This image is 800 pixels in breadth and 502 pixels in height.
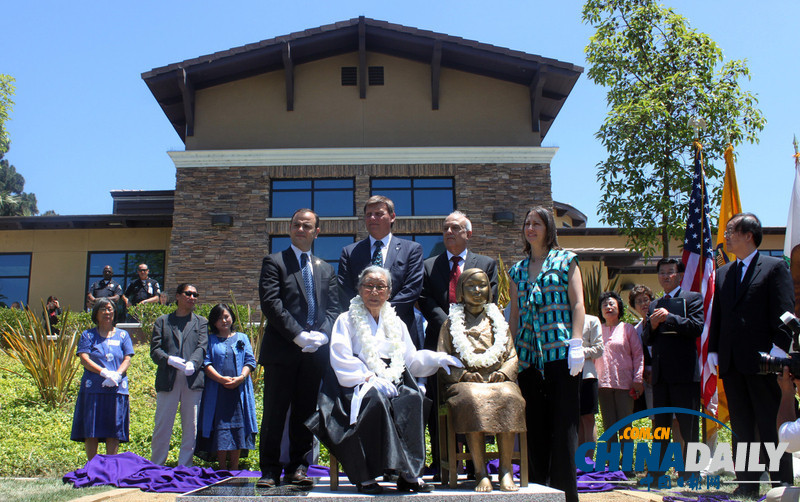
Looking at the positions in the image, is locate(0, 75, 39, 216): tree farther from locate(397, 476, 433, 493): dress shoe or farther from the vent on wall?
locate(397, 476, 433, 493): dress shoe

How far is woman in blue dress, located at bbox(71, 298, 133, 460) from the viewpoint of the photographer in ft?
23.1

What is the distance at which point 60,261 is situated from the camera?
20844mm

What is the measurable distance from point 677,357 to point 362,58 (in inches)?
572

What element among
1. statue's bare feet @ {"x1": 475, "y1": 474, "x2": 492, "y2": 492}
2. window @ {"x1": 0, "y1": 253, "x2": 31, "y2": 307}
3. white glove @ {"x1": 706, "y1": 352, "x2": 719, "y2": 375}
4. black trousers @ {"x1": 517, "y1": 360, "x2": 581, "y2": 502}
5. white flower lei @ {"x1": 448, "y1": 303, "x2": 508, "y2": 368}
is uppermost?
window @ {"x1": 0, "y1": 253, "x2": 31, "y2": 307}

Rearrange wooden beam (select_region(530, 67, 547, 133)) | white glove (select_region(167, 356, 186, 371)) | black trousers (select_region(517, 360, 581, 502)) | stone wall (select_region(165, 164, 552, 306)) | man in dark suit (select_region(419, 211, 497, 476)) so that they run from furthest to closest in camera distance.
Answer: wooden beam (select_region(530, 67, 547, 133)) < stone wall (select_region(165, 164, 552, 306)) < white glove (select_region(167, 356, 186, 371)) < man in dark suit (select_region(419, 211, 497, 476)) < black trousers (select_region(517, 360, 581, 502))

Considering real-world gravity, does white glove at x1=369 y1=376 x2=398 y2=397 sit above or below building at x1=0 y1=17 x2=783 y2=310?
below

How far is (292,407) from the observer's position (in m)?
5.33

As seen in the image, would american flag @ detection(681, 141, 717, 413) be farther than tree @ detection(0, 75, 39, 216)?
No

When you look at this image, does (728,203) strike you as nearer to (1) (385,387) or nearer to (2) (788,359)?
(2) (788,359)

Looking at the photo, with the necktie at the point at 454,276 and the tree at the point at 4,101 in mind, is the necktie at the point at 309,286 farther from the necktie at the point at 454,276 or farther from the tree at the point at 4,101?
the tree at the point at 4,101

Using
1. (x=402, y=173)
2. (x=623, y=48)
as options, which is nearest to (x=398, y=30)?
(x=402, y=173)

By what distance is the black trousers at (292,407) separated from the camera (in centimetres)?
511

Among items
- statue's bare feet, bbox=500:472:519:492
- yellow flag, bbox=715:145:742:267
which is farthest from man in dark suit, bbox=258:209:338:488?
yellow flag, bbox=715:145:742:267

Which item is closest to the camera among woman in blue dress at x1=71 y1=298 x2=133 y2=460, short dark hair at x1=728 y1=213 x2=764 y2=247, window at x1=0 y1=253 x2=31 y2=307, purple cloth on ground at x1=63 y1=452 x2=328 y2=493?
short dark hair at x1=728 y1=213 x2=764 y2=247
